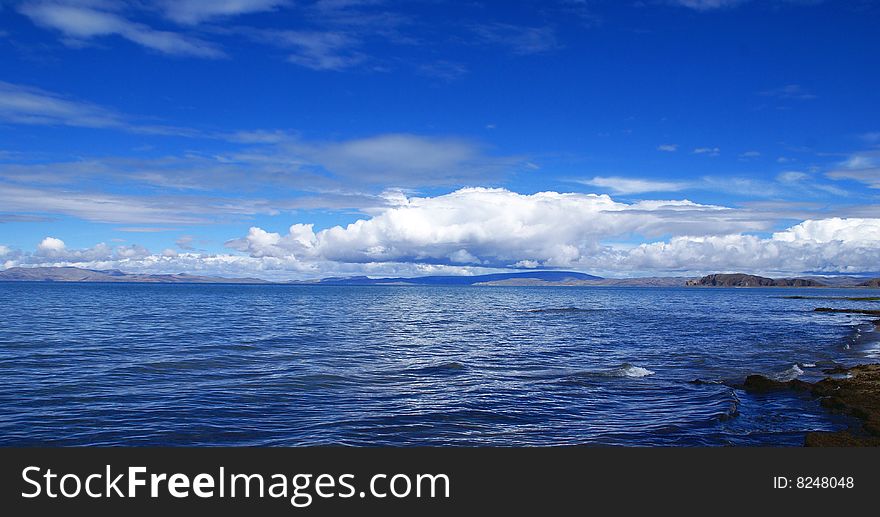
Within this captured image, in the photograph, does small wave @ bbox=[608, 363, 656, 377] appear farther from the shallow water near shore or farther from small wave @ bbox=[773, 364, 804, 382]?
small wave @ bbox=[773, 364, 804, 382]

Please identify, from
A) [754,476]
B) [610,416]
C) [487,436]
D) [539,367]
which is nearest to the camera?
[754,476]

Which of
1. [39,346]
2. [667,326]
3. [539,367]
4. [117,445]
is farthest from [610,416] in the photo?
[667,326]

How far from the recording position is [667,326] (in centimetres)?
7256

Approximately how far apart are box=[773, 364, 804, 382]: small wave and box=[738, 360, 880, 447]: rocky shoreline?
5.10ft

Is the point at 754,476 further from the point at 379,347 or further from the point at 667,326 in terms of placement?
the point at 667,326

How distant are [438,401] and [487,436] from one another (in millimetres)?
5721

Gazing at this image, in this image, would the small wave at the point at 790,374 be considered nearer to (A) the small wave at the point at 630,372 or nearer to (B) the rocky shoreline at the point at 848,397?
(B) the rocky shoreline at the point at 848,397

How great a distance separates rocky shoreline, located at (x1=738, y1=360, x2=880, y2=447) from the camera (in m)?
17.9

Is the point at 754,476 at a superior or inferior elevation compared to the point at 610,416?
superior

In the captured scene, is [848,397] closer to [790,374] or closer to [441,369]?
[790,374]

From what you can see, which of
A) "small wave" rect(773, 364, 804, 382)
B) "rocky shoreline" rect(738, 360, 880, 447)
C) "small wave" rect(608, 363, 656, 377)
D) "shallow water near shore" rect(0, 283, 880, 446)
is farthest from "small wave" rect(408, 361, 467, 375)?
"small wave" rect(773, 364, 804, 382)

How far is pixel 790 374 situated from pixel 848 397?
30.8ft

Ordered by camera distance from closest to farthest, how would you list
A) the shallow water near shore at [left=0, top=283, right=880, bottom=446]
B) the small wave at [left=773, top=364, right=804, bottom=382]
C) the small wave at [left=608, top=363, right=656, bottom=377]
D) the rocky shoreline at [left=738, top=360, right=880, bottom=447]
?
Result: the rocky shoreline at [left=738, top=360, right=880, bottom=447] → the shallow water near shore at [left=0, top=283, right=880, bottom=446] → the small wave at [left=773, top=364, right=804, bottom=382] → the small wave at [left=608, top=363, right=656, bottom=377]

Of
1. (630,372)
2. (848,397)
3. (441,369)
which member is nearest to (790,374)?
(630,372)
